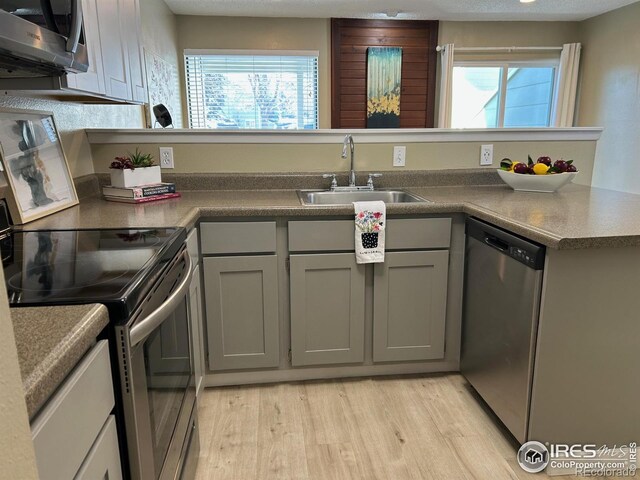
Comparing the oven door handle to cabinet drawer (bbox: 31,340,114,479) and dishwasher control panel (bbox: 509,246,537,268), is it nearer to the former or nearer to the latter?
cabinet drawer (bbox: 31,340,114,479)

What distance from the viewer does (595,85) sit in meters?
5.53

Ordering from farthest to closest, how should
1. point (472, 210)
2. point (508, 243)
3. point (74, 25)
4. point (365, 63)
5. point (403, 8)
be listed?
point (365, 63)
point (403, 8)
point (472, 210)
point (508, 243)
point (74, 25)

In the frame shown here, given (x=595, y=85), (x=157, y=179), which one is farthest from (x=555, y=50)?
(x=157, y=179)

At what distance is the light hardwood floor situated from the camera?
5.44ft

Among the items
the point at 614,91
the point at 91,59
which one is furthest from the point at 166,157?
the point at 614,91

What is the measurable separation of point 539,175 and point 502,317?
2.91ft

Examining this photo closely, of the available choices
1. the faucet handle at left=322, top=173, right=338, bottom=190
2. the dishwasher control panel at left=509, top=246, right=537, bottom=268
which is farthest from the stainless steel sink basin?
the dishwasher control panel at left=509, top=246, right=537, bottom=268

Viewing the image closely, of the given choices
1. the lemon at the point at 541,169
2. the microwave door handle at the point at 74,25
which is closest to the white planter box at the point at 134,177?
the microwave door handle at the point at 74,25

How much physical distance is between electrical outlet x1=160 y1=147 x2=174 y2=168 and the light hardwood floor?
1.19 metres

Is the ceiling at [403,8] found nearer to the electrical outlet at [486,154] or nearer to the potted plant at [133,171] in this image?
the electrical outlet at [486,154]

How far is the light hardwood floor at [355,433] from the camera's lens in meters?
1.66

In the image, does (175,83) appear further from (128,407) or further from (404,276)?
(128,407)

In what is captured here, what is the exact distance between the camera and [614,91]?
5.22m

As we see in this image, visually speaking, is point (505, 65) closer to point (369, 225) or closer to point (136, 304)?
point (369, 225)
